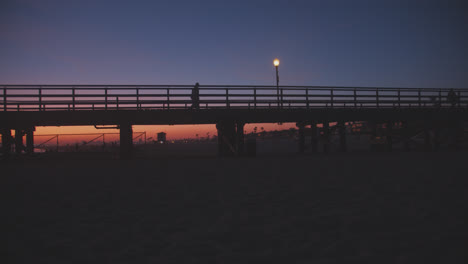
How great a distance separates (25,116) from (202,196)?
43.8 feet

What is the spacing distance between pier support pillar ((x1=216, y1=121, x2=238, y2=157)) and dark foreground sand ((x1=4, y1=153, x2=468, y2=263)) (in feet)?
27.3

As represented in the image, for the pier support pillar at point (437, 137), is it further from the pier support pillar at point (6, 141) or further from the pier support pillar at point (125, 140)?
the pier support pillar at point (6, 141)

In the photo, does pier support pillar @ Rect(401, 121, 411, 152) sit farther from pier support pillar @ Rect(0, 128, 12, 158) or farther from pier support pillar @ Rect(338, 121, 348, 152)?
pier support pillar @ Rect(0, 128, 12, 158)

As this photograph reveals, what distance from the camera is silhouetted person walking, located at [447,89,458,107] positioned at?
1853 centimetres

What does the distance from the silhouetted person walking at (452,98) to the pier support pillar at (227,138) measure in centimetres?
1560

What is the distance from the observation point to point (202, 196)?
19.5ft

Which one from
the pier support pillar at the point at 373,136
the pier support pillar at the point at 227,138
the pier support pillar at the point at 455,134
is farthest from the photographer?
the pier support pillar at the point at 373,136

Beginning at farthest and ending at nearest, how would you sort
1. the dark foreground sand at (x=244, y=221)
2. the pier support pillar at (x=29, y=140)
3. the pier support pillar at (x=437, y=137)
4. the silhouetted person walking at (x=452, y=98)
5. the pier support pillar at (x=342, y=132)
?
the pier support pillar at (x=437, y=137)
the silhouetted person walking at (x=452, y=98)
the pier support pillar at (x=342, y=132)
the pier support pillar at (x=29, y=140)
the dark foreground sand at (x=244, y=221)

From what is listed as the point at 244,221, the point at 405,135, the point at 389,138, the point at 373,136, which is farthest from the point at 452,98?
the point at 244,221

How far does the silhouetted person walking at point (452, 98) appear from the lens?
18.5 metres

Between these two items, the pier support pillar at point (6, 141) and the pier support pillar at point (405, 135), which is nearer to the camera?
the pier support pillar at point (6, 141)

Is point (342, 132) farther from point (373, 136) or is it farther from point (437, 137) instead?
point (437, 137)

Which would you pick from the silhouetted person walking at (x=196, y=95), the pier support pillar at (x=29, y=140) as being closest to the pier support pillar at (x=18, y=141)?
the pier support pillar at (x=29, y=140)

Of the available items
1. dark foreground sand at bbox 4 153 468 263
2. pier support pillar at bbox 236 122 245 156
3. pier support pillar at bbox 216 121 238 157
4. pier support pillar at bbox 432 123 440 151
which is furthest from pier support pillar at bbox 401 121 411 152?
dark foreground sand at bbox 4 153 468 263
